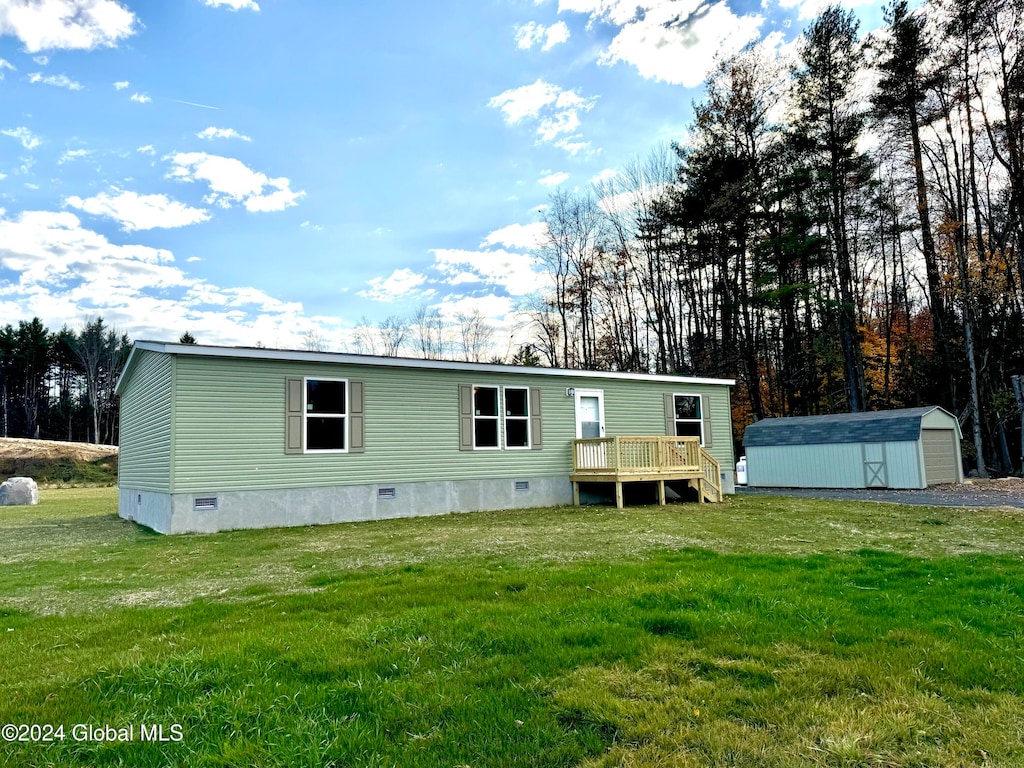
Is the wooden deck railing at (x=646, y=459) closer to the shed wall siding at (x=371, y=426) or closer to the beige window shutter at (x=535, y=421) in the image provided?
the shed wall siding at (x=371, y=426)

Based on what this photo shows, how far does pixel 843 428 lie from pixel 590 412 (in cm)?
844

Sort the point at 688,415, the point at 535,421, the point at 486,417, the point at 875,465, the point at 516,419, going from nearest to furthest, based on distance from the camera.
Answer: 1. the point at 486,417
2. the point at 516,419
3. the point at 535,421
4. the point at 688,415
5. the point at 875,465

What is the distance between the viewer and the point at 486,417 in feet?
40.8

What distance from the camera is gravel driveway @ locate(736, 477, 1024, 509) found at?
1213 centimetres

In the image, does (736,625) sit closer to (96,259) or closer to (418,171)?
(418,171)

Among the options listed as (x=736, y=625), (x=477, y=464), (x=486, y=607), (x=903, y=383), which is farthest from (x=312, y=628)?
(x=903, y=383)

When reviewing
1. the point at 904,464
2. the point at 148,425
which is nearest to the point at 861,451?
the point at 904,464

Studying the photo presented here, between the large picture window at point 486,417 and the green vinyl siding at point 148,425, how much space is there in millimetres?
5441

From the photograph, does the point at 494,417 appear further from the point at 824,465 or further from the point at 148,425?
the point at 824,465

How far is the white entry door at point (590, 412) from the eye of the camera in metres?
13.5

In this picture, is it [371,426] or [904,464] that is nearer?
[371,426]

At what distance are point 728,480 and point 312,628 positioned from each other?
13253 millimetres

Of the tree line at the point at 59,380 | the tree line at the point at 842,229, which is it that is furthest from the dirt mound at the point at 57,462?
the tree line at the point at 842,229

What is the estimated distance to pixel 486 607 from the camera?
163 inches
